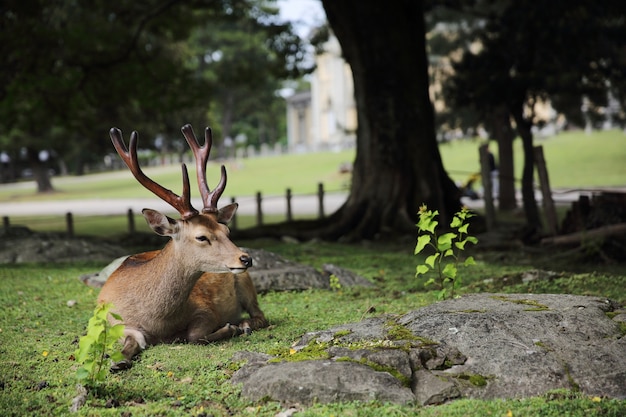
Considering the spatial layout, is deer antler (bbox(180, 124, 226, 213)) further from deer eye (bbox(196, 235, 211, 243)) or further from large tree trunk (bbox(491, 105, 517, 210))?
large tree trunk (bbox(491, 105, 517, 210))

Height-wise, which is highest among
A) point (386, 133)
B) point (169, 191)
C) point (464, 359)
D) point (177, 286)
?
point (386, 133)

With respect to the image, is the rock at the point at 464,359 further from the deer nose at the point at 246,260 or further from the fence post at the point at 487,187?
the fence post at the point at 487,187

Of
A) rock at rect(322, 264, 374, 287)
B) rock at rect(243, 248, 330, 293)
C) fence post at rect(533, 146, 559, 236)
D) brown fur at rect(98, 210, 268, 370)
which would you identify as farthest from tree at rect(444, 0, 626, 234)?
brown fur at rect(98, 210, 268, 370)

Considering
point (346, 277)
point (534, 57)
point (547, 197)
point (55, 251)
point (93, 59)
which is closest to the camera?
point (346, 277)

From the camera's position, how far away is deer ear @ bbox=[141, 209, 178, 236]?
6035mm

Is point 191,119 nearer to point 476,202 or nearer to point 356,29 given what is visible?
point 476,202

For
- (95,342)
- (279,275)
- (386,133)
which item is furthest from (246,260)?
(386,133)

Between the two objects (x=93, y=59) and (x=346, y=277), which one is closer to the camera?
(x=346, y=277)

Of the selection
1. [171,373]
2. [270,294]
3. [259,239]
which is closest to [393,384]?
[171,373]

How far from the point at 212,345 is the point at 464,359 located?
203 cm

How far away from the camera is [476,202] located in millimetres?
26109

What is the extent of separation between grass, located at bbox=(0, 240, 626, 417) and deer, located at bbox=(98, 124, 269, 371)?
0.16 metres

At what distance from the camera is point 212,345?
6375mm

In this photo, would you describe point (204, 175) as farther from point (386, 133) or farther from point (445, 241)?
point (386, 133)
